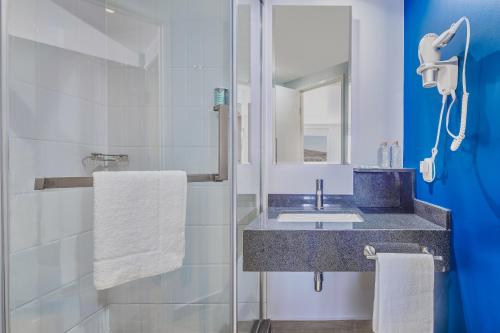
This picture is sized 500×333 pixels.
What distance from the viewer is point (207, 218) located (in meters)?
1.45

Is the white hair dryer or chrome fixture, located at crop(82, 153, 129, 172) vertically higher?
the white hair dryer

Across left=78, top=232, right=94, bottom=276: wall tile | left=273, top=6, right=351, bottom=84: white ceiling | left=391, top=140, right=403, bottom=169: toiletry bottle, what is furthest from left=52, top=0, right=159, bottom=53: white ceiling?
left=391, top=140, right=403, bottom=169: toiletry bottle

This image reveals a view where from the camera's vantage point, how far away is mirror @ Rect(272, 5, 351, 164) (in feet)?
6.14

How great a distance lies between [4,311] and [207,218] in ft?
2.59

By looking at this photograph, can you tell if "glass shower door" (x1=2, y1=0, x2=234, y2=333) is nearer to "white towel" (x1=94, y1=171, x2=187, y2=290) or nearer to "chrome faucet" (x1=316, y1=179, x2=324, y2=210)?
"white towel" (x1=94, y1=171, x2=187, y2=290)

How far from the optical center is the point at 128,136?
149 cm

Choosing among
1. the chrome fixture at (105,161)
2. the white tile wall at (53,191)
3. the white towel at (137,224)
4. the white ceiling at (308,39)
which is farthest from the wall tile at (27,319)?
the white ceiling at (308,39)

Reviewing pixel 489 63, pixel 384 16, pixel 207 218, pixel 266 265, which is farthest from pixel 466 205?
pixel 384 16

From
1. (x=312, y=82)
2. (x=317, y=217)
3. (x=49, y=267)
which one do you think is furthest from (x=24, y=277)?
(x=312, y=82)

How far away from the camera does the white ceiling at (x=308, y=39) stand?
1866 mm

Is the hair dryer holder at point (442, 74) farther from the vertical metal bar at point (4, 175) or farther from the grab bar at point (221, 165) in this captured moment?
the vertical metal bar at point (4, 175)

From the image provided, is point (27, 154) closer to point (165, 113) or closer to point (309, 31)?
point (165, 113)

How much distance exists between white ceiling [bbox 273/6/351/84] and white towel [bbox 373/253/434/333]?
120 centimetres

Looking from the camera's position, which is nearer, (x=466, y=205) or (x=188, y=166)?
(x=466, y=205)
